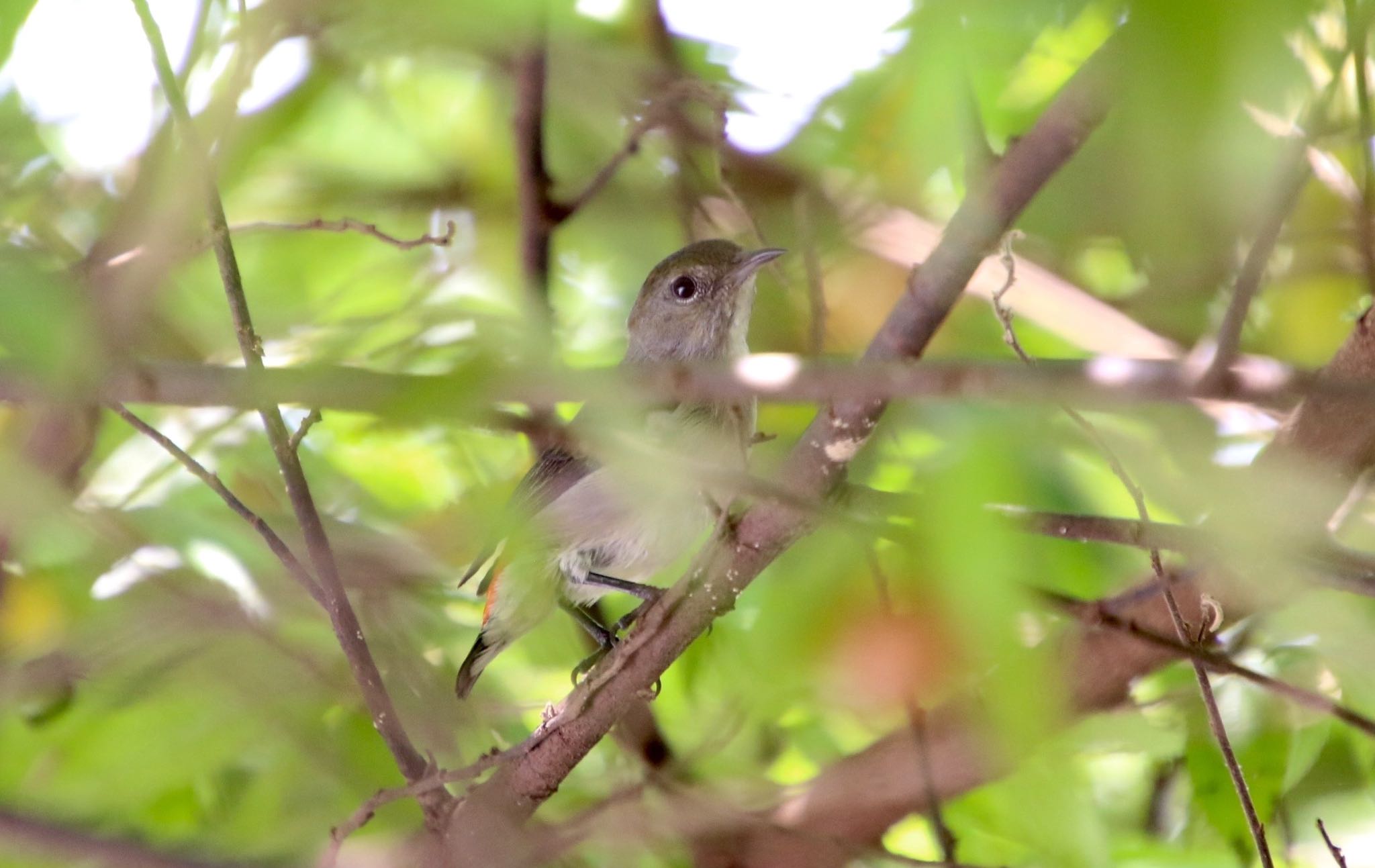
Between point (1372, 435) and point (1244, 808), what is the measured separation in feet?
2.34

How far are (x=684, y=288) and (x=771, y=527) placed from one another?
2.34m

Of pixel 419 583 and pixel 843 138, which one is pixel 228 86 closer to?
pixel 843 138

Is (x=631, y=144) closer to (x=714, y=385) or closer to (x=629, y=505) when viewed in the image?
(x=629, y=505)

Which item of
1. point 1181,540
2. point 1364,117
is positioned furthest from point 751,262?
point 1364,117

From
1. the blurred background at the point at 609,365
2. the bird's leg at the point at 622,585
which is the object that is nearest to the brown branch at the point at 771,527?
the blurred background at the point at 609,365

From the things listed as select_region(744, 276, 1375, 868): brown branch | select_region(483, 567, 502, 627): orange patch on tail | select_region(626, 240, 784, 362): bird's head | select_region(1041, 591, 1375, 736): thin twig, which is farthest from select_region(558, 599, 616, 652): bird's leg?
select_region(1041, 591, 1375, 736): thin twig

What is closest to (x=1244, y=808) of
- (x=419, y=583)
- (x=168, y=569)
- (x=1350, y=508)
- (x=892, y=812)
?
(x=1350, y=508)

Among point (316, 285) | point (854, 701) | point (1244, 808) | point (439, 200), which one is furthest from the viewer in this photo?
point (439, 200)

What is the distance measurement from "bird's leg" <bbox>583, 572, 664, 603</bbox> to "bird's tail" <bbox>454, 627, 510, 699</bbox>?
0.43 m

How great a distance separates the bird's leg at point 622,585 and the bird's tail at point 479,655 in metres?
0.43

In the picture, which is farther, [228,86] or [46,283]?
[228,86]

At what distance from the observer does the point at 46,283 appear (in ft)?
3.44

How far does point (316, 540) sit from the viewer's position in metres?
2.43

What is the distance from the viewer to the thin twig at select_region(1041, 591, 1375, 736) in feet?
6.23
